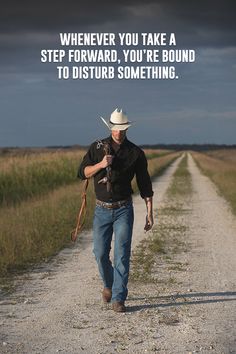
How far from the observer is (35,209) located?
16906 mm

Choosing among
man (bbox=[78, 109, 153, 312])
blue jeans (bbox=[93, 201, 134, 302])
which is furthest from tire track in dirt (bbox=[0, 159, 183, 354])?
man (bbox=[78, 109, 153, 312])

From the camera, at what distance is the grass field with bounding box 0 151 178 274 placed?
11523 mm

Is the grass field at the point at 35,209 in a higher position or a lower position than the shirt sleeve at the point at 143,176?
lower

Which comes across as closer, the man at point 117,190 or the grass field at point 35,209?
the man at point 117,190

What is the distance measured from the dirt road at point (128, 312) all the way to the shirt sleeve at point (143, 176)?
50.1 inches

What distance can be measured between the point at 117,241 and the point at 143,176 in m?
0.76

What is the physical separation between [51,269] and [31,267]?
12.6 inches

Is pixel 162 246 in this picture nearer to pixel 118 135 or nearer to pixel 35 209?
pixel 35 209

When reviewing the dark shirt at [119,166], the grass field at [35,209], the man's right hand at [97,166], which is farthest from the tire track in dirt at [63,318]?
the man's right hand at [97,166]

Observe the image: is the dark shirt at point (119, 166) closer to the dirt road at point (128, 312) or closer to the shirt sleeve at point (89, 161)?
the shirt sleeve at point (89, 161)

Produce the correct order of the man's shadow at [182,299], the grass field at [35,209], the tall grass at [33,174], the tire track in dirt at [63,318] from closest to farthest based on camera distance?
the tire track in dirt at [63,318], the man's shadow at [182,299], the grass field at [35,209], the tall grass at [33,174]

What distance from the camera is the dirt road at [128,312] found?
20.9 ft

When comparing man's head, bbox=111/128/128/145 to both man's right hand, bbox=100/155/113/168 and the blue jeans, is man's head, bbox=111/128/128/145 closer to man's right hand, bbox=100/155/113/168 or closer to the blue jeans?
man's right hand, bbox=100/155/113/168

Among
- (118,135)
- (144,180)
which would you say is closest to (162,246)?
(144,180)
